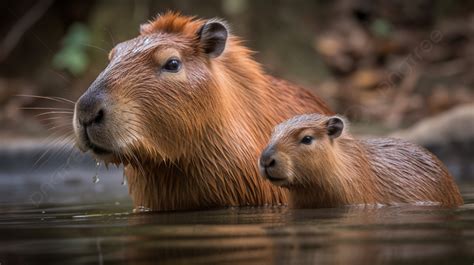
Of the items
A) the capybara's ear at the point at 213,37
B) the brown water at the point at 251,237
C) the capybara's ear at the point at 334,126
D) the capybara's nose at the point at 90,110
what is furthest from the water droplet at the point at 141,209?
the capybara's ear at the point at 334,126

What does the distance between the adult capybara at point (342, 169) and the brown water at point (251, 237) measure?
25 centimetres

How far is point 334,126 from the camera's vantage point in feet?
19.1

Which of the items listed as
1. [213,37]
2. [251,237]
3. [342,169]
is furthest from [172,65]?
[251,237]

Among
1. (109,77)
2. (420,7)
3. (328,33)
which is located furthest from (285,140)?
(420,7)

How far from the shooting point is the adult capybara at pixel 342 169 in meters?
5.50

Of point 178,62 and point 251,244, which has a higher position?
point 178,62

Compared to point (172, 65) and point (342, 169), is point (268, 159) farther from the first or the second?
point (172, 65)

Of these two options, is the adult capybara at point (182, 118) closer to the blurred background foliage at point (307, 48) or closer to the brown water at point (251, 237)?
the brown water at point (251, 237)

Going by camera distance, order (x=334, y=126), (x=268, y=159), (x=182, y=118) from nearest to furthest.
Answer: 1. (x=268, y=159)
2. (x=182, y=118)
3. (x=334, y=126)

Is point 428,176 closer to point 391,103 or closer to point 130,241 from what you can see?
point 130,241

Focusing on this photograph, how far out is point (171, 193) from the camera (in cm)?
580

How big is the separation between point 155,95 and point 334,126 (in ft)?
3.81

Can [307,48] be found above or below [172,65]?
above

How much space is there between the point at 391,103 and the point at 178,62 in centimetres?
763
